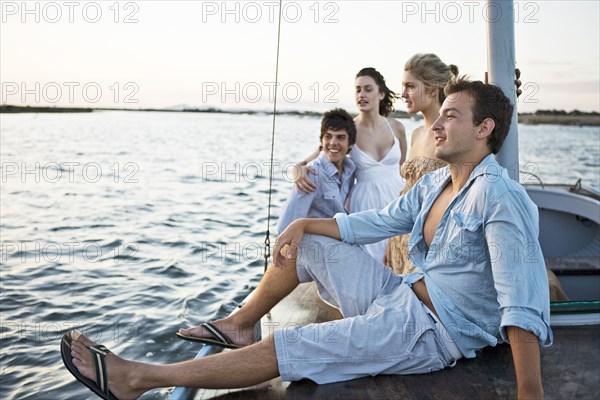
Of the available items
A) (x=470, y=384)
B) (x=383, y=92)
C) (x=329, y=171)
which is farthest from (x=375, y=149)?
(x=470, y=384)

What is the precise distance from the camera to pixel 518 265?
2.11m

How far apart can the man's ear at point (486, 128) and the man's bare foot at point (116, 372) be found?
1.43 m

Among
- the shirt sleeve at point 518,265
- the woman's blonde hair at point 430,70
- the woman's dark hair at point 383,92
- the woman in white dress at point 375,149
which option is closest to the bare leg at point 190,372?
the shirt sleeve at point 518,265

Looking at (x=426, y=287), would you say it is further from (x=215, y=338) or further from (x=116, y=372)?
(x=116, y=372)

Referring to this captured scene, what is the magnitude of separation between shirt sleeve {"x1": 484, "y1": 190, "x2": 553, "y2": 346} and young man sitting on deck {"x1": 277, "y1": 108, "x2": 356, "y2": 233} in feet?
5.57

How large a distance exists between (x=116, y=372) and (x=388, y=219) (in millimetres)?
1184

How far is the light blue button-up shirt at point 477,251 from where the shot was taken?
6.91 ft

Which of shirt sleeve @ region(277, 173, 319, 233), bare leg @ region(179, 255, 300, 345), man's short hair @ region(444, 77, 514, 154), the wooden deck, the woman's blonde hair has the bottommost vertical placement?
the wooden deck

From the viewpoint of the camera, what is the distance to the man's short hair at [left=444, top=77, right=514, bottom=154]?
237cm

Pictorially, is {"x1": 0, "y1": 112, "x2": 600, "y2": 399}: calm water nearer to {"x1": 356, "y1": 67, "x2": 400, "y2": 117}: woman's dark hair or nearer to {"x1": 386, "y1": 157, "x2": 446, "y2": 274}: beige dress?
{"x1": 356, "y1": 67, "x2": 400, "y2": 117}: woman's dark hair

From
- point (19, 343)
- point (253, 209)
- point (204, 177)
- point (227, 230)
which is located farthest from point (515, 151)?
point (204, 177)

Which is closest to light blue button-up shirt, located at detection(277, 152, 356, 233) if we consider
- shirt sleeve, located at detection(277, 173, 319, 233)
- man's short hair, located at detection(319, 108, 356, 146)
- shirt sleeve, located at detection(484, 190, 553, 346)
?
shirt sleeve, located at detection(277, 173, 319, 233)

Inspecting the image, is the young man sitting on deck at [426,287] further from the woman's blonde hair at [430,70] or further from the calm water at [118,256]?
the calm water at [118,256]

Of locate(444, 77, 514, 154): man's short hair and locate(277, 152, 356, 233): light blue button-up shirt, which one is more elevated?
locate(444, 77, 514, 154): man's short hair
